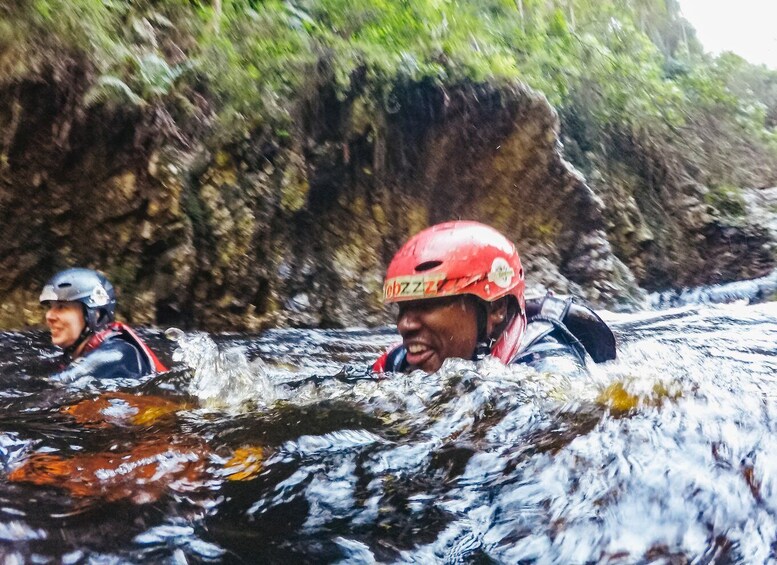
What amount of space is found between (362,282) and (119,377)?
4067mm

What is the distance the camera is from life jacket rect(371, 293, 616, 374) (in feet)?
9.41

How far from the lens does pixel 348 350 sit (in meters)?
5.68

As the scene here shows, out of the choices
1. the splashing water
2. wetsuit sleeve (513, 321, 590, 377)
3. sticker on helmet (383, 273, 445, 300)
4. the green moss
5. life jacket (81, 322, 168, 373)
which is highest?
the green moss

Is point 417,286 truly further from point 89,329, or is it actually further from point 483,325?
point 89,329

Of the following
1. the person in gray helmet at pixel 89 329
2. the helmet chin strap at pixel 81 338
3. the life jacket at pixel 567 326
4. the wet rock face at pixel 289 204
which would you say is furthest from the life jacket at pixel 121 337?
the wet rock face at pixel 289 204

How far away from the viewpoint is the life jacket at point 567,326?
2869mm

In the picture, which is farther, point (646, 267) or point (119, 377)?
point (646, 267)

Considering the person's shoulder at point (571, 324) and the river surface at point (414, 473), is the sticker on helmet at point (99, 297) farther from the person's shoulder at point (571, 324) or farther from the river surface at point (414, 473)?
the person's shoulder at point (571, 324)

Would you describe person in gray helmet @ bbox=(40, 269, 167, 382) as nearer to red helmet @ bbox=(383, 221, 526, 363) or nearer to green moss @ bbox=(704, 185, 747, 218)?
red helmet @ bbox=(383, 221, 526, 363)

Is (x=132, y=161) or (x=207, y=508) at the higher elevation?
(x=132, y=161)

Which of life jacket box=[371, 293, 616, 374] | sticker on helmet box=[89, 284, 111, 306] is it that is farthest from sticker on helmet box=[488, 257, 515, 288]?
sticker on helmet box=[89, 284, 111, 306]

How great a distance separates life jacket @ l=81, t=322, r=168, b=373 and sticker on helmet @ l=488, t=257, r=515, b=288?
2.24 metres

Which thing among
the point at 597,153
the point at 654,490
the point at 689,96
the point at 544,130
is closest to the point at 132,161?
the point at 654,490

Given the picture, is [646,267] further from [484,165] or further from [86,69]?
[86,69]
